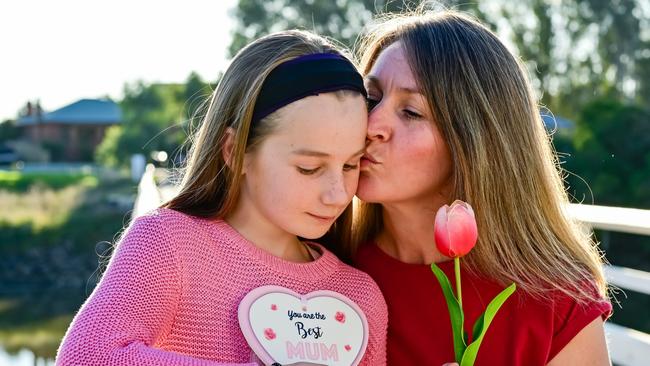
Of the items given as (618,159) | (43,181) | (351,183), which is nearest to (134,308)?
(351,183)

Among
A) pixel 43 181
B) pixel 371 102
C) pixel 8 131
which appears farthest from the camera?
pixel 8 131

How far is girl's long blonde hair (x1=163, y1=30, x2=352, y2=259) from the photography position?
1763mm

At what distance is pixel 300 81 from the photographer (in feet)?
5.69

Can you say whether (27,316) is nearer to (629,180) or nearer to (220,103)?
(629,180)

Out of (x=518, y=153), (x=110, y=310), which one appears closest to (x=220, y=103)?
(x=110, y=310)

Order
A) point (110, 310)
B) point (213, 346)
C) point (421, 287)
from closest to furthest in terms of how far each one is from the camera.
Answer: point (110, 310), point (213, 346), point (421, 287)

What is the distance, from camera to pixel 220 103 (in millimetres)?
1817

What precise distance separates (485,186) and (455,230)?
0.60 metres

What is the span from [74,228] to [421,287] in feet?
91.5

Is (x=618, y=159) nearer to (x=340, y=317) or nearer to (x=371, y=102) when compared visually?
(x=371, y=102)

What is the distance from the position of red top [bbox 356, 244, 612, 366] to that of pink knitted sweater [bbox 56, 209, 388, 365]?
0.14 metres

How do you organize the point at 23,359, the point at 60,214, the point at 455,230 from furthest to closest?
the point at 60,214 < the point at 23,359 < the point at 455,230

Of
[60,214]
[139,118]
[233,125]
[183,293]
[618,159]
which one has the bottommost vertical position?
[60,214]

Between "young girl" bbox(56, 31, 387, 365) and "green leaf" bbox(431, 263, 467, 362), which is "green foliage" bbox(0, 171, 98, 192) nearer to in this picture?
"young girl" bbox(56, 31, 387, 365)
